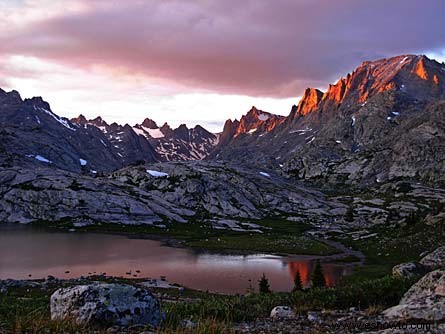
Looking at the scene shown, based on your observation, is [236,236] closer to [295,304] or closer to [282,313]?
[295,304]

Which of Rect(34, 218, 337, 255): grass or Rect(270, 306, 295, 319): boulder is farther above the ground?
Rect(270, 306, 295, 319): boulder

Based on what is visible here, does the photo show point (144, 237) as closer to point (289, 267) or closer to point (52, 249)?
point (52, 249)

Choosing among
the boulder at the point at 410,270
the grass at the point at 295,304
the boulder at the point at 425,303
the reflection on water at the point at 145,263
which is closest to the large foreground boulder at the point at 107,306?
the grass at the point at 295,304

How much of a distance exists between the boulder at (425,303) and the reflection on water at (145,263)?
59376 mm

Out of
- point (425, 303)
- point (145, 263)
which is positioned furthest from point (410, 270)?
point (145, 263)

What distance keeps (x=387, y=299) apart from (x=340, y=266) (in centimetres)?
8977

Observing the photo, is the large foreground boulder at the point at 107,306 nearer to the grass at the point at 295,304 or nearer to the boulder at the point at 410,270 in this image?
the grass at the point at 295,304

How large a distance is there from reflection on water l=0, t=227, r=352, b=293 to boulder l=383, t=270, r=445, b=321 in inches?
2338

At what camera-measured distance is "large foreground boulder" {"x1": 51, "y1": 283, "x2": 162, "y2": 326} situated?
13.0 meters

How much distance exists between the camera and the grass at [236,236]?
130 metres

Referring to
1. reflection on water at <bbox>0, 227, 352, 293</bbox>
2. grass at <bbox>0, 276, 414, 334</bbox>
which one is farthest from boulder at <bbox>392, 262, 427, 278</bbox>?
reflection on water at <bbox>0, 227, 352, 293</bbox>

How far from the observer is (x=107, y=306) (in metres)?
13.2

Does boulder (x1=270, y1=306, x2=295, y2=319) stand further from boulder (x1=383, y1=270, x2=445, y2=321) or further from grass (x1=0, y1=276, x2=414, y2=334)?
boulder (x1=383, y1=270, x2=445, y2=321)

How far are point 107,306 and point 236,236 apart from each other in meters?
143
